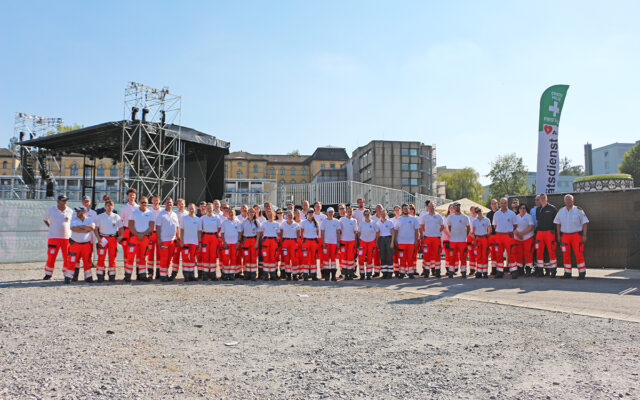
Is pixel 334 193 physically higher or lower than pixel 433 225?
higher

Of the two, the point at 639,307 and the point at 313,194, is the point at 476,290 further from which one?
the point at 313,194

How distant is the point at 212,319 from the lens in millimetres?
5641

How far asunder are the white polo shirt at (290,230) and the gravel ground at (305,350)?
3171mm

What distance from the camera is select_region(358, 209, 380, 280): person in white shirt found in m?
10.7

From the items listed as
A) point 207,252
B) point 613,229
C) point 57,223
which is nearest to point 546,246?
point 613,229

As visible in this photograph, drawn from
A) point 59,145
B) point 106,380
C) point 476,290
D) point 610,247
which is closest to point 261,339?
point 106,380

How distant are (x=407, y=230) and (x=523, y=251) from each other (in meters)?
2.82

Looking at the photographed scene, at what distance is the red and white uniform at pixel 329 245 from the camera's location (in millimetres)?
10250

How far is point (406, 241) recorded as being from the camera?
1058 centimetres

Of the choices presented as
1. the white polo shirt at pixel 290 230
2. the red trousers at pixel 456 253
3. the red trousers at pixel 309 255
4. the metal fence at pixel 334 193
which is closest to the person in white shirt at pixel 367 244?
the red trousers at pixel 309 255

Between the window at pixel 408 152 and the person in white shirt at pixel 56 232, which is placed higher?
the window at pixel 408 152

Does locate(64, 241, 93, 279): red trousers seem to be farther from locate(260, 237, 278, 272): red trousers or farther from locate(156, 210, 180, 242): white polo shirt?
locate(260, 237, 278, 272): red trousers

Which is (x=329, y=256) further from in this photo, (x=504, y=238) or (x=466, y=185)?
(x=466, y=185)

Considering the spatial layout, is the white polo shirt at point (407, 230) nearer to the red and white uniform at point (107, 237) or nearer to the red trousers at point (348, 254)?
the red trousers at point (348, 254)
